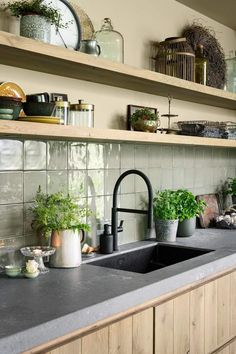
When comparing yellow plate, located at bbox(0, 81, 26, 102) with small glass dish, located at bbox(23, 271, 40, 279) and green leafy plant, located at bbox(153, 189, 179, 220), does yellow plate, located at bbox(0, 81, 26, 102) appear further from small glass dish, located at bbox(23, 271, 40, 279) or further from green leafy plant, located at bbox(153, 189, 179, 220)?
green leafy plant, located at bbox(153, 189, 179, 220)

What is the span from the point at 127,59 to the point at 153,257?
110 cm

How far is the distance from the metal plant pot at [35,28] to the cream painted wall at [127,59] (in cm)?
20

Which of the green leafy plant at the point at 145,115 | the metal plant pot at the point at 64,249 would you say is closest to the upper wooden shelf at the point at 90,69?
the green leafy plant at the point at 145,115

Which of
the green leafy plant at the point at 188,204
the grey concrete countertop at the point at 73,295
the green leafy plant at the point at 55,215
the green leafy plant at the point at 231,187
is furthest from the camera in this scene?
the green leafy plant at the point at 231,187

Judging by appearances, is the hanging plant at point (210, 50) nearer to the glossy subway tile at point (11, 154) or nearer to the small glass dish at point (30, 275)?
the glossy subway tile at point (11, 154)

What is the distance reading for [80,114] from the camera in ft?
6.65

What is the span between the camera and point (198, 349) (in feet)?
6.28

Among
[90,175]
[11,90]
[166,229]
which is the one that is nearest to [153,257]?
[166,229]

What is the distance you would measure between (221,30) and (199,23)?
13.5 inches

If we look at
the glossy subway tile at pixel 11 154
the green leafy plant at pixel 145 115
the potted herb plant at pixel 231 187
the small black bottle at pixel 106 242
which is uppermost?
the green leafy plant at pixel 145 115

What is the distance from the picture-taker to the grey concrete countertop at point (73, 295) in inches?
48.7

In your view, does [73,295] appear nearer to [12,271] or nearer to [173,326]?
[12,271]

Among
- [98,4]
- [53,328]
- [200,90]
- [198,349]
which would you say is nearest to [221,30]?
[200,90]

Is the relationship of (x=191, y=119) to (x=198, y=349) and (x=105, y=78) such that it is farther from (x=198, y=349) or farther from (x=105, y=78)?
(x=198, y=349)
